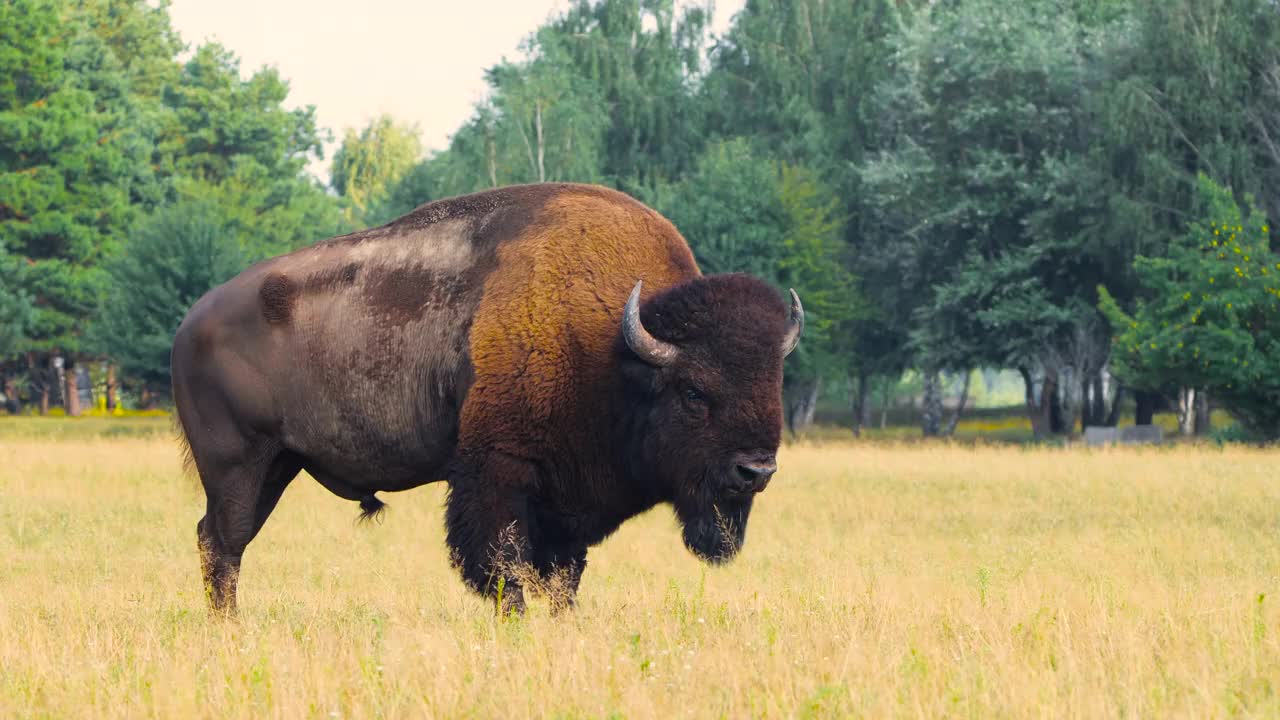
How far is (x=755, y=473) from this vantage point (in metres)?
7.68

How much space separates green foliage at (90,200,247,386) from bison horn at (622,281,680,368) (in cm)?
3310

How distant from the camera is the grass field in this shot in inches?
222

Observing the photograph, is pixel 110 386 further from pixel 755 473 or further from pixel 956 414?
pixel 755 473

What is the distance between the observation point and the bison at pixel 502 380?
26.3 ft

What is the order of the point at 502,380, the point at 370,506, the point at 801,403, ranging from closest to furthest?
1. the point at 502,380
2. the point at 370,506
3. the point at 801,403

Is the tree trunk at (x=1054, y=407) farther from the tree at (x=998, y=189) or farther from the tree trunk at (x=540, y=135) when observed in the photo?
the tree trunk at (x=540, y=135)

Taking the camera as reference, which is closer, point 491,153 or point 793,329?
point 793,329

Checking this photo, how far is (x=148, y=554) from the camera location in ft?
40.8

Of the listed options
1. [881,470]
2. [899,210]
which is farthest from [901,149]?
[881,470]

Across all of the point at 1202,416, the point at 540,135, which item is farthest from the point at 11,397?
the point at 1202,416

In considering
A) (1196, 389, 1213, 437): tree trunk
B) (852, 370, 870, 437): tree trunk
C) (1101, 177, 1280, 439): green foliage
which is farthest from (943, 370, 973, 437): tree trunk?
(1101, 177, 1280, 439): green foliage

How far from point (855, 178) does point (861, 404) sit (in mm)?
9613

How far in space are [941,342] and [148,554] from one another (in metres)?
31.4

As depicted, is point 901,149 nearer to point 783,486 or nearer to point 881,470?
point 881,470
